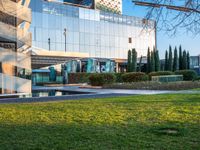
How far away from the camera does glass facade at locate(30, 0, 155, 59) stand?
68.6 metres

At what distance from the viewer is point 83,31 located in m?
76.4

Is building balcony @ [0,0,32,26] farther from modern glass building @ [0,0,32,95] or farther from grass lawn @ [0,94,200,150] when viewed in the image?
grass lawn @ [0,94,200,150]

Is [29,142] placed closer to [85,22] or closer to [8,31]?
[8,31]

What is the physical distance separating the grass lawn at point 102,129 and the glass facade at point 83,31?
2206 inches

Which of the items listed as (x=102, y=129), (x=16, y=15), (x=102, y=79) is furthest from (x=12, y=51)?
(x=102, y=129)

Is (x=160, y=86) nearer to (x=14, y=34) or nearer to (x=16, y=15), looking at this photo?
(x=14, y=34)

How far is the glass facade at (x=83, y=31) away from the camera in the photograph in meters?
68.6

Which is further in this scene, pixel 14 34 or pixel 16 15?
pixel 14 34

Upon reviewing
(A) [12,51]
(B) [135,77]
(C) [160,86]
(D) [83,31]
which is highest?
(D) [83,31]

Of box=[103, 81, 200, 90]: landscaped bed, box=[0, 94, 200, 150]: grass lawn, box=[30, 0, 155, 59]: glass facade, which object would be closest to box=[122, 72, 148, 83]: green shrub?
box=[103, 81, 200, 90]: landscaped bed

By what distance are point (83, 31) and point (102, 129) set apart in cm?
7030

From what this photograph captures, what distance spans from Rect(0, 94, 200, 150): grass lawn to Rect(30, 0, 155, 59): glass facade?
5603 centimetres

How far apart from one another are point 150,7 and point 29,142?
3.67 m

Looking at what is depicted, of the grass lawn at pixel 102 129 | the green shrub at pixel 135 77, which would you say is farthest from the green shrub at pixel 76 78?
the grass lawn at pixel 102 129
